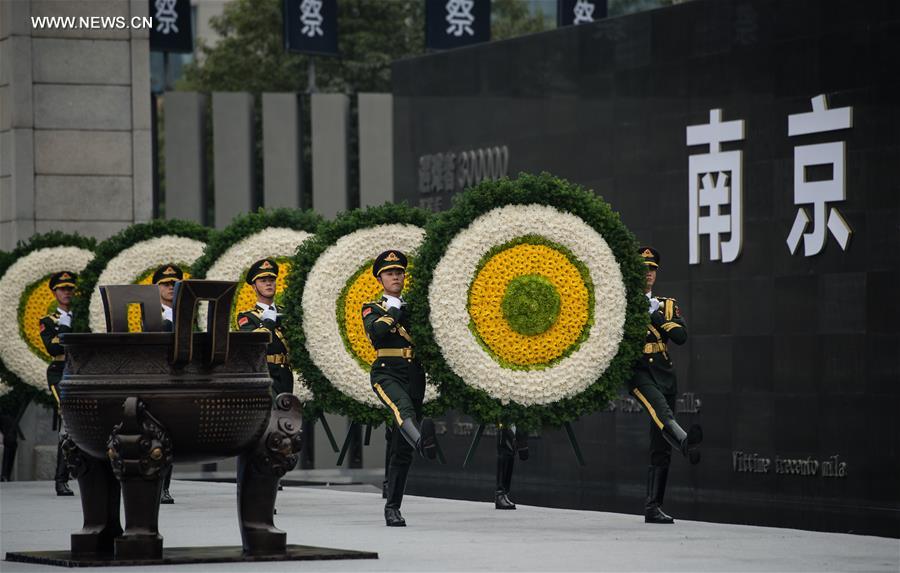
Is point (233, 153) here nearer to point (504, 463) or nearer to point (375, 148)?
point (375, 148)

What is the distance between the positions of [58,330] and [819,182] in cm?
752

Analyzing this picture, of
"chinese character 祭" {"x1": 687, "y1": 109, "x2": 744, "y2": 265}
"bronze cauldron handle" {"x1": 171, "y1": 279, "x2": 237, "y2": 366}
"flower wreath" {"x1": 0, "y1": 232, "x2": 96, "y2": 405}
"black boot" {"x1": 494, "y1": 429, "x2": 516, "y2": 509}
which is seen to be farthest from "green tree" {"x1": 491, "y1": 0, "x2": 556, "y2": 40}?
"bronze cauldron handle" {"x1": 171, "y1": 279, "x2": 237, "y2": 366}

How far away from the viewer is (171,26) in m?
28.4

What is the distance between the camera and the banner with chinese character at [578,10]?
28047 millimetres

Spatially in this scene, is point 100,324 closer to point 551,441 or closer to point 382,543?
point 551,441

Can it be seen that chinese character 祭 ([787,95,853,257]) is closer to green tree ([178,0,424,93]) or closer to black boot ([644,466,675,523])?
black boot ([644,466,675,523])

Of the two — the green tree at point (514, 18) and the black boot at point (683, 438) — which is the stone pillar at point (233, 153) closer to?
the black boot at point (683, 438)

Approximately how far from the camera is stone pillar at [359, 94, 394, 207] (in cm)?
2694

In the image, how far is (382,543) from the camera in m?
11.3

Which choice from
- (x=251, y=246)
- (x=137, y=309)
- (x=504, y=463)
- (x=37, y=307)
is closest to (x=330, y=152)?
(x=37, y=307)

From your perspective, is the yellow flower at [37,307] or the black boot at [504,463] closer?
the black boot at [504,463]

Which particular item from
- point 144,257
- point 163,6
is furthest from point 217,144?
point 144,257

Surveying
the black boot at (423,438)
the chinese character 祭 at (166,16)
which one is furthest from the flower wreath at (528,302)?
the chinese character 祭 at (166,16)

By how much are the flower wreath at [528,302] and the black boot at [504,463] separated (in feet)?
5.10
